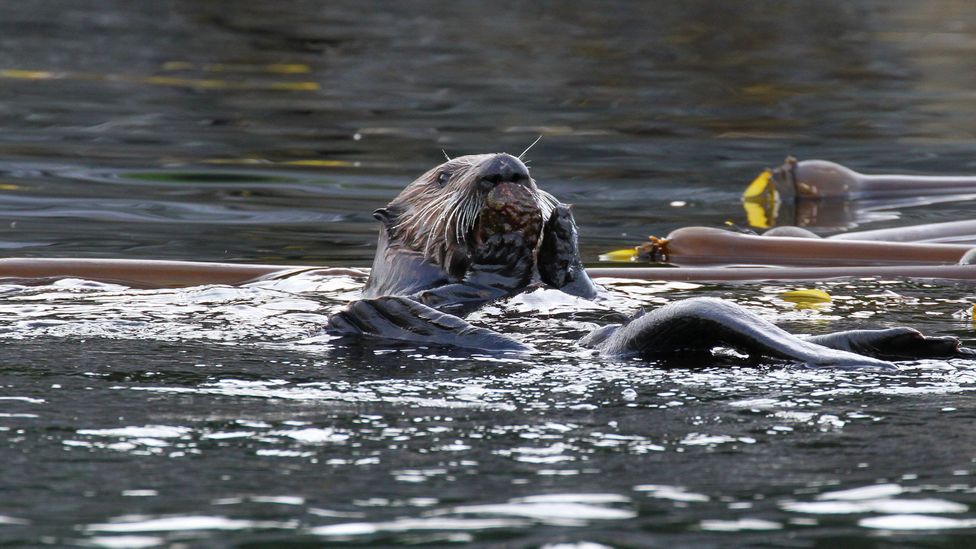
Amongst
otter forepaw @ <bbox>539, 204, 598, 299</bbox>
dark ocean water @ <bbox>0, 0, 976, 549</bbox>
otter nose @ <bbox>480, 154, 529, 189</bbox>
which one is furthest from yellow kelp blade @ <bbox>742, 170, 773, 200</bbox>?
otter nose @ <bbox>480, 154, 529, 189</bbox>

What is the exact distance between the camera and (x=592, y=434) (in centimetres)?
337

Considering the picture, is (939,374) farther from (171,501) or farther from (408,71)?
(408,71)

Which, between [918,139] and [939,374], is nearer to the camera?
[939,374]

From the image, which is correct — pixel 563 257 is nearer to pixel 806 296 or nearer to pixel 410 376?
pixel 806 296

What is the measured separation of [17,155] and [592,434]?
883cm

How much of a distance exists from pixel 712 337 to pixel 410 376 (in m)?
0.84

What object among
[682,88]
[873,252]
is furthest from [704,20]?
[873,252]

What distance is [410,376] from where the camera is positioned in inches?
159

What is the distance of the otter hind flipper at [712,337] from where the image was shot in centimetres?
394

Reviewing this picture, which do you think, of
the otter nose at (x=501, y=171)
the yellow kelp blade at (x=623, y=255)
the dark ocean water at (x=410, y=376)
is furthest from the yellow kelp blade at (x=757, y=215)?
the otter nose at (x=501, y=171)

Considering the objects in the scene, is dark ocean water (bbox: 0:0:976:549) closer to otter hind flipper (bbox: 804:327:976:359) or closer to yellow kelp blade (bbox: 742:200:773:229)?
otter hind flipper (bbox: 804:327:976:359)

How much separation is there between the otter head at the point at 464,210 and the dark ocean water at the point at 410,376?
1.25ft

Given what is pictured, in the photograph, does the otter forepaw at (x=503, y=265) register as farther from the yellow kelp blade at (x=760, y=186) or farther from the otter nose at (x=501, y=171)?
the yellow kelp blade at (x=760, y=186)

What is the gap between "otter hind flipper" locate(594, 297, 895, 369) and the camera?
394 cm
